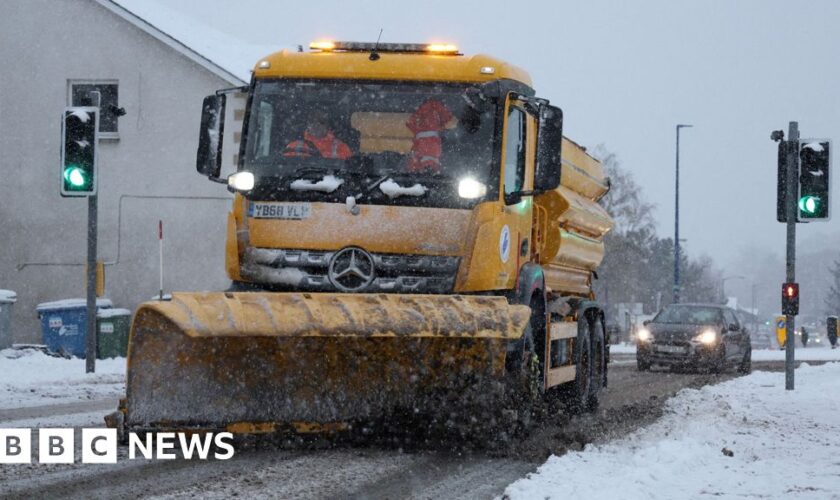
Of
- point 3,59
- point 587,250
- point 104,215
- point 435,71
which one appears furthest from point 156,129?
point 435,71

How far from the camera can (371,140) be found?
32.3ft

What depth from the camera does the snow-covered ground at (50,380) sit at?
13.6m

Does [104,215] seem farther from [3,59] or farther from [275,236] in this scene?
[275,236]

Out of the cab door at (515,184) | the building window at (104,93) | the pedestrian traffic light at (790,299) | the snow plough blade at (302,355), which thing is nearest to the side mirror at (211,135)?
the snow plough blade at (302,355)

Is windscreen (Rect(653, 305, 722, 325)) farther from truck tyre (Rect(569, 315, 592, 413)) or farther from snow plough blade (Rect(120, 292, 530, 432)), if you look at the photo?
snow plough blade (Rect(120, 292, 530, 432))

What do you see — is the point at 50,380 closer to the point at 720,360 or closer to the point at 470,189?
the point at 470,189

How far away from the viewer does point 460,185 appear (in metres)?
9.56

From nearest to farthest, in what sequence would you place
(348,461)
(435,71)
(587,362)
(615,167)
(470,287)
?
(348,461) → (470,287) → (435,71) → (587,362) → (615,167)

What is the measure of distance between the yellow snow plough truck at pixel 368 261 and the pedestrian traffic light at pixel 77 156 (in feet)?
19.3

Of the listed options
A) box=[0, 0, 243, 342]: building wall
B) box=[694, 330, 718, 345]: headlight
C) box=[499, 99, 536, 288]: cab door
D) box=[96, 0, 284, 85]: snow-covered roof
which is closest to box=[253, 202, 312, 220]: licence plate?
box=[499, 99, 536, 288]: cab door

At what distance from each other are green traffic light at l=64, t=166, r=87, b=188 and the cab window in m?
7.35

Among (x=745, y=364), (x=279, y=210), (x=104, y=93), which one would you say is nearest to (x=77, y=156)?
(x=279, y=210)

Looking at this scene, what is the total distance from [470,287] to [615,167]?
6895 cm

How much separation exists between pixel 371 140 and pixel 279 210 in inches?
35.6
